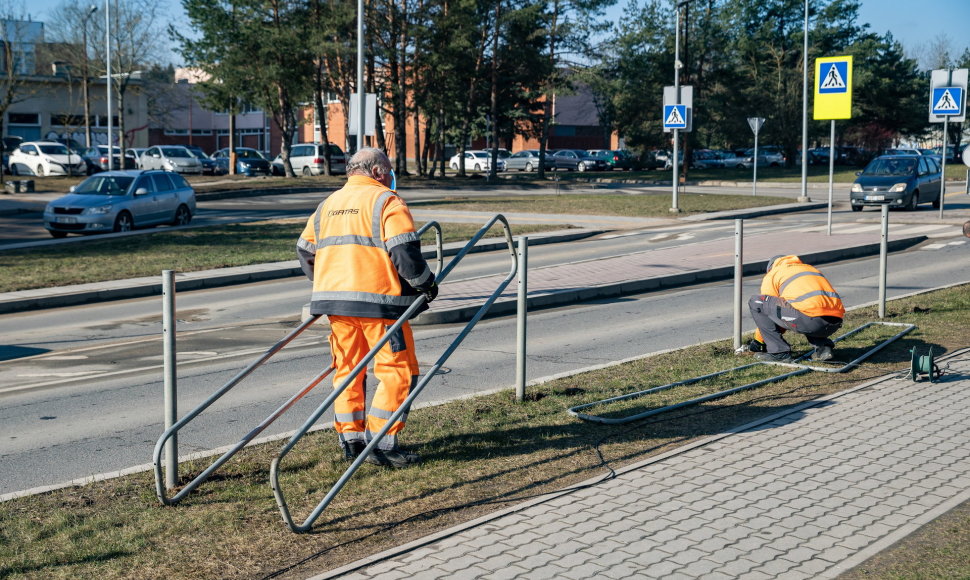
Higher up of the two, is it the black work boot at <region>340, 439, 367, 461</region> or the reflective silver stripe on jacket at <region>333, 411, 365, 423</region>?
the reflective silver stripe on jacket at <region>333, 411, 365, 423</region>

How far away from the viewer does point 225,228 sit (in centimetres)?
2353

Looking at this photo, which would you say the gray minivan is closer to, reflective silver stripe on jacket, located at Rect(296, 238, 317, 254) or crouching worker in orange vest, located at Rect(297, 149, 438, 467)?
reflective silver stripe on jacket, located at Rect(296, 238, 317, 254)

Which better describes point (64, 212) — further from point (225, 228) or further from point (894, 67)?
point (894, 67)

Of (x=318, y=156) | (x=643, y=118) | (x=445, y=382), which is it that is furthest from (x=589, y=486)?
(x=643, y=118)

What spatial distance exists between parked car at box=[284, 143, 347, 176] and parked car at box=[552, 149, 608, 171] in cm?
1899

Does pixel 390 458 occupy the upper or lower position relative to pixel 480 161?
Answer: lower

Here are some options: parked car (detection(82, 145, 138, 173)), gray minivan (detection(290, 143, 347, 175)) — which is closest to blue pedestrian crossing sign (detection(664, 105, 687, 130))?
gray minivan (detection(290, 143, 347, 175))

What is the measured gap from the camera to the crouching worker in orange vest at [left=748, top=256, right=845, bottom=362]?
8.54 meters

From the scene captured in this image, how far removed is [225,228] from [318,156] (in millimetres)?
28290

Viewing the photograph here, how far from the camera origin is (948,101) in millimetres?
22375

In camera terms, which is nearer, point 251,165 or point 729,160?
point 251,165

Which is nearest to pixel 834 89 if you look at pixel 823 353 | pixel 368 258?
pixel 823 353

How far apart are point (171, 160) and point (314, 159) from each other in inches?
288

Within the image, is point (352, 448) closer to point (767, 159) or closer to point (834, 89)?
point (834, 89)
